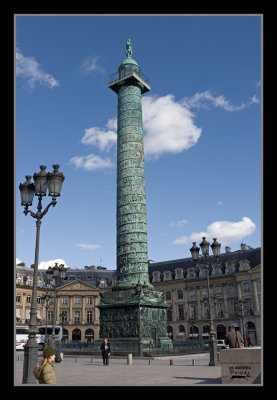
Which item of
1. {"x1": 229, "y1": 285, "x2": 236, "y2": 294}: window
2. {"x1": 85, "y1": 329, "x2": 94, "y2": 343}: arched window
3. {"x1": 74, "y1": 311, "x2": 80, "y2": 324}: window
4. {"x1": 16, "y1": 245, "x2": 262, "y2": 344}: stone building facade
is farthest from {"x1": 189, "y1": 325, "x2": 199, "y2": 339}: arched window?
{"x1": 74, "y1": 311, "x2": 80, "y2": 324}: window

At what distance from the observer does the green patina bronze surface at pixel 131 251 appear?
24000mm

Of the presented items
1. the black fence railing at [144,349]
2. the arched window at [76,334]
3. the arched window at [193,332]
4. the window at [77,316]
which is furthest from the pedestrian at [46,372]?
the window at [77,316]

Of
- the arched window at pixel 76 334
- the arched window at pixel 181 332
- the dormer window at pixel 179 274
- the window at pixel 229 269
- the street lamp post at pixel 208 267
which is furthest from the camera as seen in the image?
the arched window at pixel 76 334

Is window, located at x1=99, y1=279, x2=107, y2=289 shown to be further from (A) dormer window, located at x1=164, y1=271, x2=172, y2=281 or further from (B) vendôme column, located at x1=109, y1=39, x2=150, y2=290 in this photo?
(B) vendôme column, located at x1=109, y1=39, x2=150, y2=290

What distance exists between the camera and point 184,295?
2259 inches

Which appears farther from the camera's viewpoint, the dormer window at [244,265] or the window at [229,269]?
the window at [229,269]

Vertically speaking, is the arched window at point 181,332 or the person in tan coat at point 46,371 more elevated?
the person in tan coat at point 46,371

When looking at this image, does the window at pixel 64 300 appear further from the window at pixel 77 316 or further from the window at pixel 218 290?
the window at pixel 218 290

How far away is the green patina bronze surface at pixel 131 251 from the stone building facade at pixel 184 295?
2236cm

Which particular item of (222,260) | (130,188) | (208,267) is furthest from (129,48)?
(222,260)

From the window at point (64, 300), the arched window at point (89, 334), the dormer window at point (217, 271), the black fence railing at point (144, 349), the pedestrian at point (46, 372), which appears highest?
the pedestrian at point (46, 372)

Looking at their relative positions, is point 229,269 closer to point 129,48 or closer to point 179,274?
point 179,274
